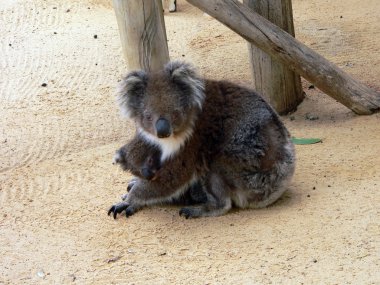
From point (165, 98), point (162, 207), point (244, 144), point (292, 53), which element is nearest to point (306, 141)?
point (292, 53)

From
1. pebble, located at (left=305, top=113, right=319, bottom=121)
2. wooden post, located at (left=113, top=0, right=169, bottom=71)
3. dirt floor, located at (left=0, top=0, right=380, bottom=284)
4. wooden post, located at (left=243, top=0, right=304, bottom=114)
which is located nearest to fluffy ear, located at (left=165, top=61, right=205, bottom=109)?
wooden post, located at (left=113, top=0, right=169, bottom=71)

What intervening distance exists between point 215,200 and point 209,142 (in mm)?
445

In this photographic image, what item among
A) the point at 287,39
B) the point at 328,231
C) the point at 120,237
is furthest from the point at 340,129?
the point at 120,237

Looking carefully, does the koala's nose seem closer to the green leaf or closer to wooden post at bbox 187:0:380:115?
→ wooden post at bbox 187:0:380:115

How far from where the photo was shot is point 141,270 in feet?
14.6

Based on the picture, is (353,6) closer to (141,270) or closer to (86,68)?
(86,68)

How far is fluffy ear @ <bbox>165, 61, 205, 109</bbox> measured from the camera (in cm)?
498

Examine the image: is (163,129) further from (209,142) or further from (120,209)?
(120,209)

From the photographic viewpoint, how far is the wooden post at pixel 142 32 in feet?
18.1

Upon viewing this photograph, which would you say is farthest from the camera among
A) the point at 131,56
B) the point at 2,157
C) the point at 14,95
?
the point at 14,95

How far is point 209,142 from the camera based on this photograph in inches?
203

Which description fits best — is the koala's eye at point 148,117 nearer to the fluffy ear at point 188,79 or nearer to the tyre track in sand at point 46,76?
the fluffy ear at point 188,79

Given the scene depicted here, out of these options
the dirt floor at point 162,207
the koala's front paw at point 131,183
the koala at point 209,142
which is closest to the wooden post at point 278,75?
the dirt floor at point 162,207

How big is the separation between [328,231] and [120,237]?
1481 mm
